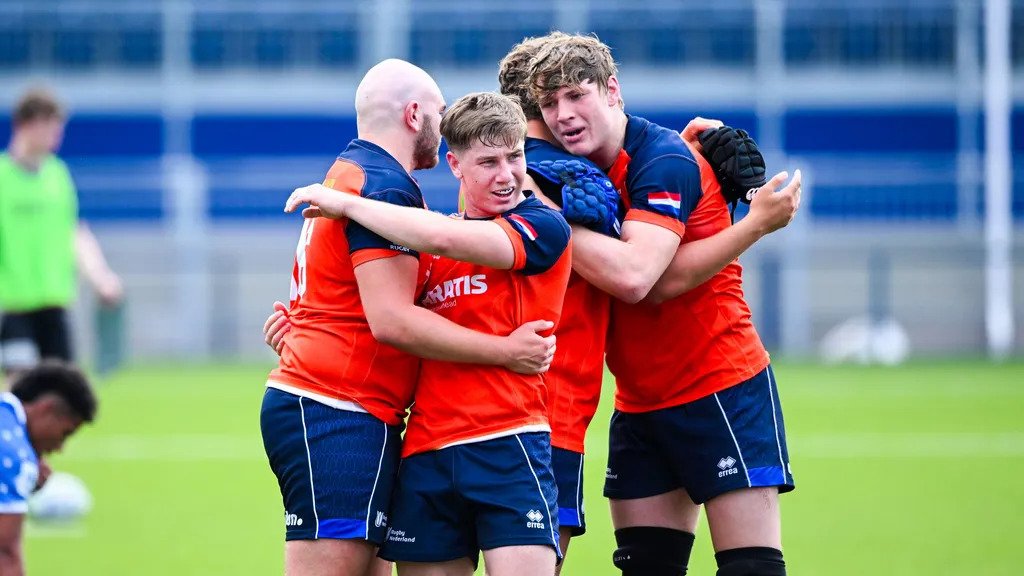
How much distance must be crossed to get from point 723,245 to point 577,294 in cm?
51

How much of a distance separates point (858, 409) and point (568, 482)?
466 inches

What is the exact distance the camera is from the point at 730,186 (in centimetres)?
500

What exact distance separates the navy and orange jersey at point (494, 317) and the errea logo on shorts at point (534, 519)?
25 centimetres

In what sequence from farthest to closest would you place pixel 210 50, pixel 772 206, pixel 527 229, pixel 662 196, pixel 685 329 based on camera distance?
1. pixel 210 50
2. pixel 685 329
3. pixel 772 206
4. pixel 662 196
5. pixel 527 229

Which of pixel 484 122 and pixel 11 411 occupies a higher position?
pixel 484 122

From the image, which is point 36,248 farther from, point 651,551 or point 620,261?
point 620,261

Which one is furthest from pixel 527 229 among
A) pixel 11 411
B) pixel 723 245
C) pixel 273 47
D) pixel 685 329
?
pixel 273 47

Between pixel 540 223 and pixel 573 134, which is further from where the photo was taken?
pixel 573 134

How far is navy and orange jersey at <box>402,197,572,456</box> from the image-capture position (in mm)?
4348

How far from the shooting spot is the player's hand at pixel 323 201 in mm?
4305

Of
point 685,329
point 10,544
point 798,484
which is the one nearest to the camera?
point 685,329

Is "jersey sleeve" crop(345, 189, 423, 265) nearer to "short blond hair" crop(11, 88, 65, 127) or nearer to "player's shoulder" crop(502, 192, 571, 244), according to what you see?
"player's shoulder" crop(502, 192, 571, 244)

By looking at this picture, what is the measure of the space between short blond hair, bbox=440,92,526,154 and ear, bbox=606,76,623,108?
1.58 feet

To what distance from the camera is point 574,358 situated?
186 inches
